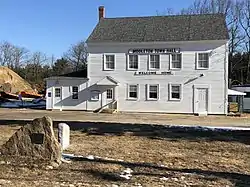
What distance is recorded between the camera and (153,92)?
1425 inches

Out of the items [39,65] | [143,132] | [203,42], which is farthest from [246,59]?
[143,132]

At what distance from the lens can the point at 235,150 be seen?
11039 mm

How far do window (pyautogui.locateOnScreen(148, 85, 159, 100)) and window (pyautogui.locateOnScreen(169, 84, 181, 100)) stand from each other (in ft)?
4.21

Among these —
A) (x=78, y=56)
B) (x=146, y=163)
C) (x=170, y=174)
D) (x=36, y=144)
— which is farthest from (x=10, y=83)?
(x=170, y=174)

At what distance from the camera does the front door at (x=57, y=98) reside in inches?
1505

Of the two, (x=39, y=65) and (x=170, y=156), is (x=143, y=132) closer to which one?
(x=170, y=156)

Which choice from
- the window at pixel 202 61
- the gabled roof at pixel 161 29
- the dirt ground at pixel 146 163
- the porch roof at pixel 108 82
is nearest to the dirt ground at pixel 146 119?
the window at pixel 202 61

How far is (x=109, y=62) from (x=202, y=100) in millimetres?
9270

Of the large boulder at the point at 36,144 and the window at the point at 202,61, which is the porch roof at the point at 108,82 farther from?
the large boulder at the point at 36,144

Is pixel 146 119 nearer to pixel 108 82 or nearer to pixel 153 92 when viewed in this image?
pixel 153 92

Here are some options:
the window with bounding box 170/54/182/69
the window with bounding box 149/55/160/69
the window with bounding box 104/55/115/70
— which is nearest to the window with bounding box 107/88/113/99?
the window with bounding box 104/55/115/70

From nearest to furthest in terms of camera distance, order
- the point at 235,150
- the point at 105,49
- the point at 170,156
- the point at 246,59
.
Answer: the point at 170,156 < the point at 235,150 < the point at 105,49 < the point at 246,59

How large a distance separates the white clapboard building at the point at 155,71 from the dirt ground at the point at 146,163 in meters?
21.5

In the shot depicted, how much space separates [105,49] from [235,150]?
27494 mm
